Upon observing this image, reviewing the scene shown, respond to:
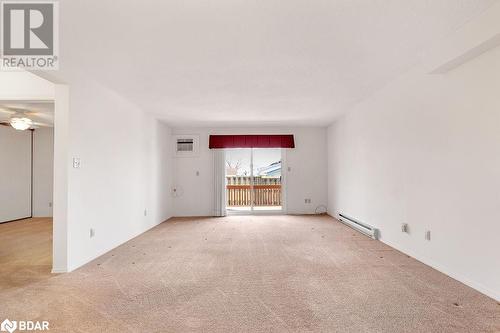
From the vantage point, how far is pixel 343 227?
5.63 meters

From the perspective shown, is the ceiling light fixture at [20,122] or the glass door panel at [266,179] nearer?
the ceiling light fixture at [20,122]

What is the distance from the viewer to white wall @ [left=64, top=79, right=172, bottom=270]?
130 inches

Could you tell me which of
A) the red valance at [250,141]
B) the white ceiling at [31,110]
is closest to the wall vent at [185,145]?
the red valance at [250,141]

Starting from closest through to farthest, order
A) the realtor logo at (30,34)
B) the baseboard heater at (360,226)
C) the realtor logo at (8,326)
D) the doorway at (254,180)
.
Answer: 1. the realtor logo at (8,326)
2. the realtor logo at (30,34)
3. the baseboard heater at (360,226)
4. the doorway at (254,180)

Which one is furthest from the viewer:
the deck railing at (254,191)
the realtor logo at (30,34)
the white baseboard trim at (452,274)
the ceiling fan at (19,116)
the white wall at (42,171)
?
the deck railing at (254,191)

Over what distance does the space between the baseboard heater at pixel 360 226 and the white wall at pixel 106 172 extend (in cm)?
409

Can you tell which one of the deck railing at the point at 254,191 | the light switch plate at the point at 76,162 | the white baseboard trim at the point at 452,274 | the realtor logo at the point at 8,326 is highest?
the light switch plate at the point at 76,162

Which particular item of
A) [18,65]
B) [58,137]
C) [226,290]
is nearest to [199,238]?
[226,290]

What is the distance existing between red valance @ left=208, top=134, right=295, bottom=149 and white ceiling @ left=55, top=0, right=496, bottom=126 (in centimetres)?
290

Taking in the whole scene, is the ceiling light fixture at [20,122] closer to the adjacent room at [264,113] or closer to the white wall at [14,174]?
the adjacent room at [264,113]

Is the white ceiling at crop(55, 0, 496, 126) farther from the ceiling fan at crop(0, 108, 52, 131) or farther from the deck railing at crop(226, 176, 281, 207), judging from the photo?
the deck railing at crop(226, 176, 281, 207)

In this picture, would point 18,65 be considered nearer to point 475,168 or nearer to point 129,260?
point 129,260

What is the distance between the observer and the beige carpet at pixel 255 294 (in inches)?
79.3

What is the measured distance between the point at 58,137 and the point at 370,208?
15.5ft
